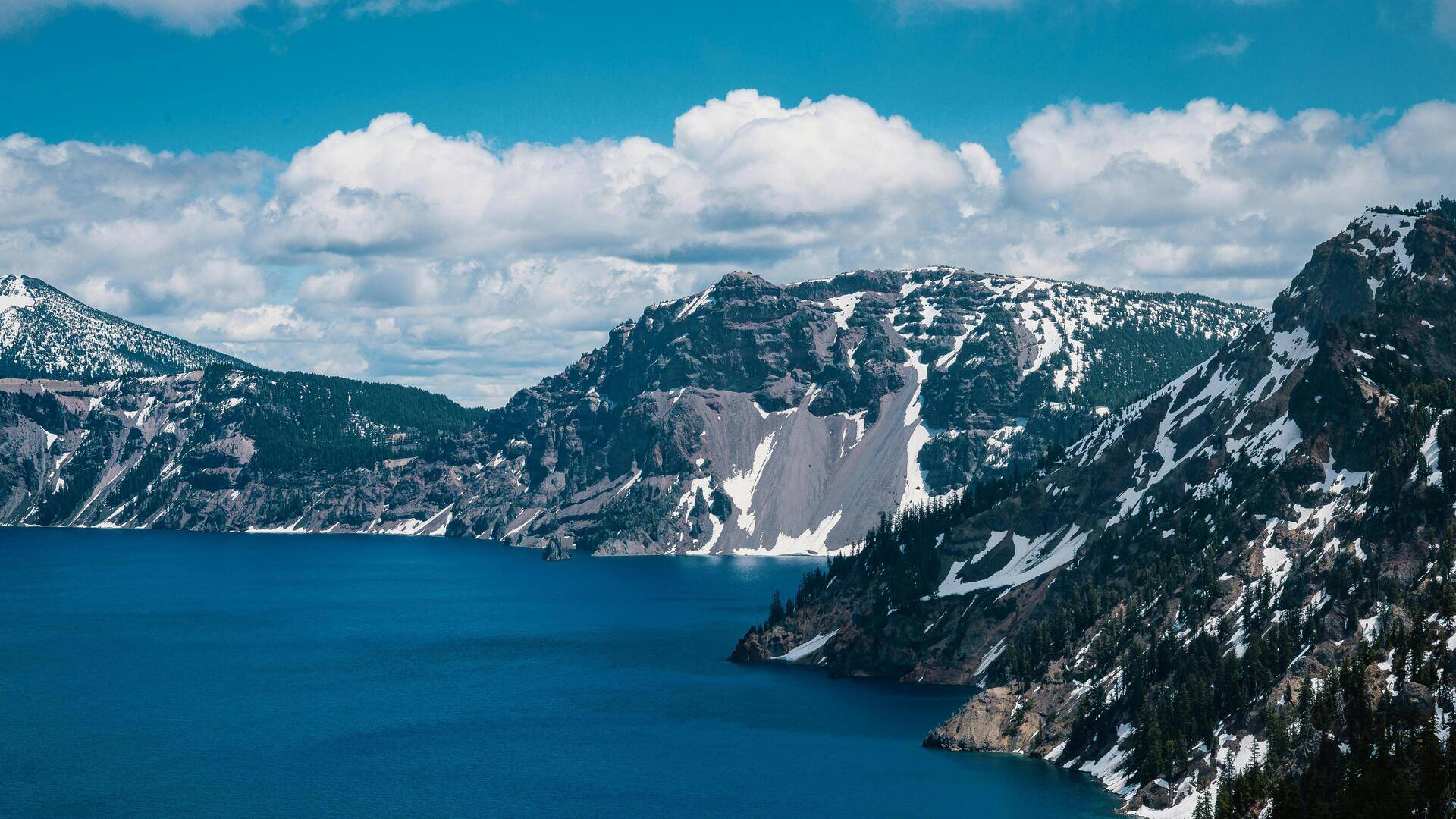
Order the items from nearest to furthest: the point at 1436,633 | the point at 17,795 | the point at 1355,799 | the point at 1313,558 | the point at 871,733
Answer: the point at 1355,799
the point at 1436,633
the point at 17,795
the point at 1313,558
the point at 871,733

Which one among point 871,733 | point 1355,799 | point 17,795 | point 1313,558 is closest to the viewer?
point 1355,799

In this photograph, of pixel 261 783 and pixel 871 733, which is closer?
pixel 261 783

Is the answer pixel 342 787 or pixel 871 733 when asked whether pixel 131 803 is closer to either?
pixel 342 787

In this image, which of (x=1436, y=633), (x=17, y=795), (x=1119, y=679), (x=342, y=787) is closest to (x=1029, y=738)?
(x=1119, y=679)

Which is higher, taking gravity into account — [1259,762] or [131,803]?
[1259,762]

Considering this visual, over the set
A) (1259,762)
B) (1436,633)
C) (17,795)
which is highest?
(1436,633)

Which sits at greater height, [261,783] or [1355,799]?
[1355,799]

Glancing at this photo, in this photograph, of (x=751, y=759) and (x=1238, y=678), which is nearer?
(x=1238, y=678)

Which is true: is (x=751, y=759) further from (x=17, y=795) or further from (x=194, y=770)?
(x=17, y=795)

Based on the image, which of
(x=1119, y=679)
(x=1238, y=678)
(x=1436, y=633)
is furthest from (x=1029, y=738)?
(x=1436, y=633)
